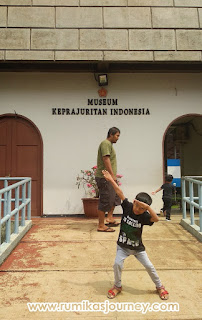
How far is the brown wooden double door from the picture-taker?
6883 millimetres

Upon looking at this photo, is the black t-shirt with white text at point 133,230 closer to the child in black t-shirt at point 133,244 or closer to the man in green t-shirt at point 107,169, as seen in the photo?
the child in black t-shirt at point 133,244

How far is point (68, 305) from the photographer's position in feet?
9.28

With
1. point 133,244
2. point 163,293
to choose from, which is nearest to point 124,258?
point 133,244

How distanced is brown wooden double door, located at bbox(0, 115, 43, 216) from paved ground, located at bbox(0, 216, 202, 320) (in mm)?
1727

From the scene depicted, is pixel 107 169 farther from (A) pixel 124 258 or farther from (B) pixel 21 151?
(B) pixel 21 151

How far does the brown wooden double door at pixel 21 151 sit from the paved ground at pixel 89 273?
173cm

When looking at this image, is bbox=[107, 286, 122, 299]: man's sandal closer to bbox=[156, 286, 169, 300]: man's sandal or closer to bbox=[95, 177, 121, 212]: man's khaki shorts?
bbox=[156, 286, 169, 300]: man's sandal

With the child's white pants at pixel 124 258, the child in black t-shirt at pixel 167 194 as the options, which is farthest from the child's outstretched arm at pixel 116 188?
the child in black t-shirt at pixel 167 194

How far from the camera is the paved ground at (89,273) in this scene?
2750mm

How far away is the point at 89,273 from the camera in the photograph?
357 cm

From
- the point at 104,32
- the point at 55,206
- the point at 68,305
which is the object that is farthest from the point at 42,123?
the point at 68,305

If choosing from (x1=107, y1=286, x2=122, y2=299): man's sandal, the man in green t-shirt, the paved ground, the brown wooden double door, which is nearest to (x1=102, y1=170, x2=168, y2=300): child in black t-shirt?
(x1=107, y1=286, x2=122, y2=299): man's sandal

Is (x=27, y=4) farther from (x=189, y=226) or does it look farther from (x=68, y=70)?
(x=189, y=226)

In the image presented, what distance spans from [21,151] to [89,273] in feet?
13.5
